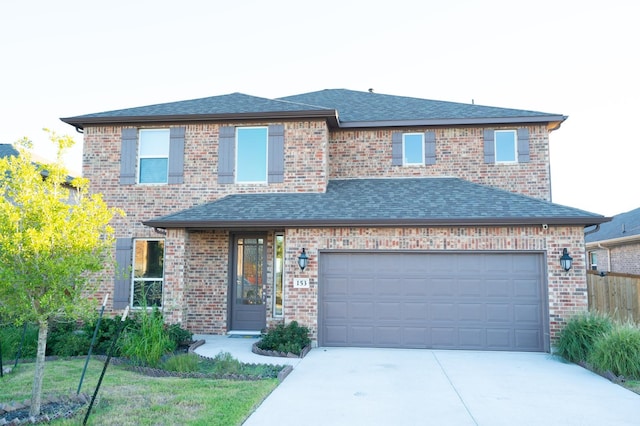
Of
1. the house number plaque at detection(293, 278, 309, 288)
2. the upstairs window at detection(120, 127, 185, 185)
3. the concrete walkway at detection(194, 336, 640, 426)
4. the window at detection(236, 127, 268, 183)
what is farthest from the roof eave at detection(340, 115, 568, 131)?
the concrete walkway at detection(194, 336, 640, 426)

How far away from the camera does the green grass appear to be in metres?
5.30

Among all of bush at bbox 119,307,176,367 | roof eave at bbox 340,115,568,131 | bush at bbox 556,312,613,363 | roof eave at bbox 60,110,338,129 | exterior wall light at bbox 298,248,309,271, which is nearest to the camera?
bush at bbox 119,307,176,367

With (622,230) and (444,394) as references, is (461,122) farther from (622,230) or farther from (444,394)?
(622,230)

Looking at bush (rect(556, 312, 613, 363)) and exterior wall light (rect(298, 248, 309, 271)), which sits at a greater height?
exterior wall light (rect(298, 248, 309, 271))

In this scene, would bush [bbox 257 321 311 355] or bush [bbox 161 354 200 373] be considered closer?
bush [bbox 161 354 200 373]

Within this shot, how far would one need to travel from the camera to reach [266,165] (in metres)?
11.8

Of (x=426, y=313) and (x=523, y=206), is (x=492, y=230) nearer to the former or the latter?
(x=523, y=206)

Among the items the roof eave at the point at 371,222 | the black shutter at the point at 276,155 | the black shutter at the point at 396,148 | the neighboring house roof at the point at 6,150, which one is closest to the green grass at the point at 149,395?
the roof eave at the point at 371,222

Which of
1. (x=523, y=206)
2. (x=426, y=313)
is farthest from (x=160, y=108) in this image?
(x=523, y=206)

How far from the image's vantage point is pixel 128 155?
39.3 feet

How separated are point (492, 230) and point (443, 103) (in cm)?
575

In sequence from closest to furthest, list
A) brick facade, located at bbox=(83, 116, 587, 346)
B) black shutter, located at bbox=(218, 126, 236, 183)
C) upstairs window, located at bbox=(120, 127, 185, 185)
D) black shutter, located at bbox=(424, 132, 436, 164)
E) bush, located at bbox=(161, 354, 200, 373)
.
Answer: bush, located at bbox=(161, 354, 200, 373)
brick facade, located at bbox=(83, 116, 587, 346)
black shutter, located at bbox=(218, 126, 236, 183)
upstairs window, located at bbox=(120, 127, 185, 185)
black shutter, located at bbox=(424, 132, 436, 164)

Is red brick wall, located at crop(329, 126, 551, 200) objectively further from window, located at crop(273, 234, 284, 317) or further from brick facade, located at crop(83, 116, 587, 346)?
window, located at crop(273, 234, 284, 317)

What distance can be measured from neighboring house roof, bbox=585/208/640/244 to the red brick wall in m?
6.85
